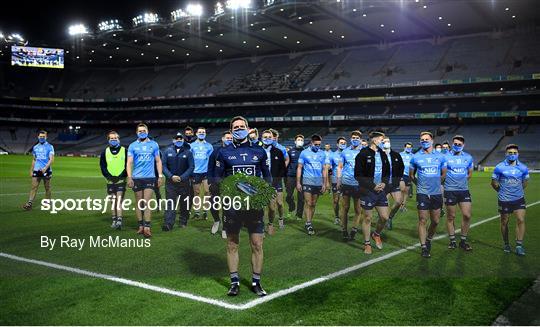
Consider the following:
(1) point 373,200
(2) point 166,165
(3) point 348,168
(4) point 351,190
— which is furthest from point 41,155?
(1) point 373,200

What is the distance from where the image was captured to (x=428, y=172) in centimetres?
830

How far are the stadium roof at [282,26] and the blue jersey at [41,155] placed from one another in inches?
1400

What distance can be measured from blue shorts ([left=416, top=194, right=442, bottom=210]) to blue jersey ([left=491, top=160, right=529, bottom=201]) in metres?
Answer: 1.15

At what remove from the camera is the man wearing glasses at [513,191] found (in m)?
8.29

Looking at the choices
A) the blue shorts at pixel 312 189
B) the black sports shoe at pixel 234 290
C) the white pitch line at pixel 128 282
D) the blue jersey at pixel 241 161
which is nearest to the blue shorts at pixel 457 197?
the blue shorts at pixel 312 189

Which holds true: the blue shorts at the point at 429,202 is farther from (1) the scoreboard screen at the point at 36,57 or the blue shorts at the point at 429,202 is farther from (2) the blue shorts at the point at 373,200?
(1) the scoreboard screen at the point at 36,57

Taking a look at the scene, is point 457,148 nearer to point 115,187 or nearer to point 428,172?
point 428,172

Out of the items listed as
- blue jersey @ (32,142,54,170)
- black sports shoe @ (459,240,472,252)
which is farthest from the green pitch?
blue jersey @ (32,142,54,170)

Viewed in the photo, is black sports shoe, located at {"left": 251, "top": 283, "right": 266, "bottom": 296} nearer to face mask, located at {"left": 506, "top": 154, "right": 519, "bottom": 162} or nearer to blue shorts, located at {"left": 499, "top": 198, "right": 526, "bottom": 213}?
blue shorts, located at {"left": 499, "top": 198, "right": 526, "bottom": 213}

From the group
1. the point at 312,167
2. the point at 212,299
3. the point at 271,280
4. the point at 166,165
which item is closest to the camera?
the point at 212,299

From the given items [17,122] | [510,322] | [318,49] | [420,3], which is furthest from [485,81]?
[17,122]

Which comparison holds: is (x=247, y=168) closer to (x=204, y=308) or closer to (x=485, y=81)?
(x=204, y=308)

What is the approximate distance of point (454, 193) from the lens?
8.70 m

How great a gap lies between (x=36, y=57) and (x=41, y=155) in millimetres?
61475
